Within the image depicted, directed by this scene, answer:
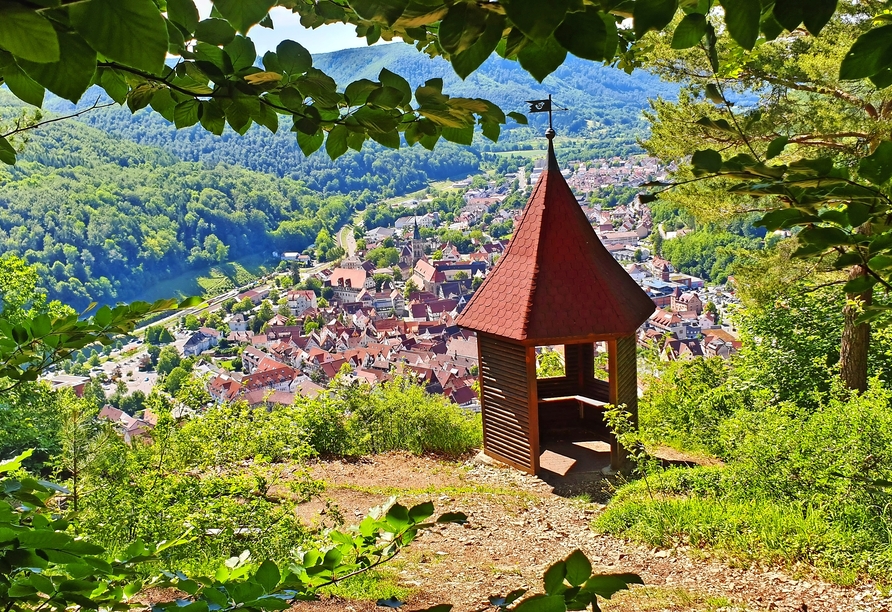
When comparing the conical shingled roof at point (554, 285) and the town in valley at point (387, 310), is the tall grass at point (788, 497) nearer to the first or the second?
the conical shingled roof at point (554, 285)

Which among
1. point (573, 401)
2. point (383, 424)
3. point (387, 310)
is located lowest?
point (387, 310)

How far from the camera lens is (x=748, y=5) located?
0.60 meters

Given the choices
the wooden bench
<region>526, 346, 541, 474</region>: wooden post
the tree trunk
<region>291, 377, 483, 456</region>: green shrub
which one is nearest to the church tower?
<region>291, 377, 483, 456</region>: green shrub

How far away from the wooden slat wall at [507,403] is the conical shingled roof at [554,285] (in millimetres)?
357

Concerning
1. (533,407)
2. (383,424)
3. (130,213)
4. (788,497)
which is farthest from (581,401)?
(130,213)

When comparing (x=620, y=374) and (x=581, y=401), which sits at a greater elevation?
(x=620, y=374)

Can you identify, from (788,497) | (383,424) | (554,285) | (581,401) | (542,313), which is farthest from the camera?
(383,424)

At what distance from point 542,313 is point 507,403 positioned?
1225 mm

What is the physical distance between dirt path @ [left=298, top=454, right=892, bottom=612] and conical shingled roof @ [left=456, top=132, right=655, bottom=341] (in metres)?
1.69

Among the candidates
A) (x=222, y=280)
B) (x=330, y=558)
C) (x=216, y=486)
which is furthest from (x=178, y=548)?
(x=222, y=280)

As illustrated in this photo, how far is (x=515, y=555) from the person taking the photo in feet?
16.5

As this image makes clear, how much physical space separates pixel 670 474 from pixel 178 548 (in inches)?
168

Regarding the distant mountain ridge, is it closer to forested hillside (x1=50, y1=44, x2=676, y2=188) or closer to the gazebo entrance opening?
forested hillside (x1=50, y1=44, x2=676, y2=188)

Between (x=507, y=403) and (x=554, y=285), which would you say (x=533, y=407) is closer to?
(x=507, y=403)
